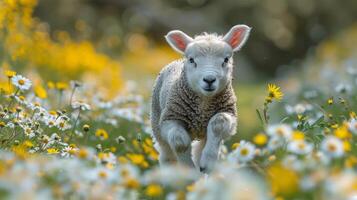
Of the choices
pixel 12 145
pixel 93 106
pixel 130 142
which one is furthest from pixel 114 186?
pixel 93 106

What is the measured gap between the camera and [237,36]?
21.3 ft

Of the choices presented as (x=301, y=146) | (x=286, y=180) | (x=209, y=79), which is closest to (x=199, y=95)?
(x=209, y=79)

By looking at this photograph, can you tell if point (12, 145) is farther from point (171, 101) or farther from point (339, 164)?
point (339, 164)

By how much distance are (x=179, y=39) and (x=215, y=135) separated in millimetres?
1091

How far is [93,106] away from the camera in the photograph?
28.5 feet

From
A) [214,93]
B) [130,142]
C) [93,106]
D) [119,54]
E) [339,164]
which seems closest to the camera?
[339,164]

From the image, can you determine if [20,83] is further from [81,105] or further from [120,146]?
[120,146]

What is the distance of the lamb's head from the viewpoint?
5.89 metres

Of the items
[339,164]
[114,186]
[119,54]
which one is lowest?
[114,186]

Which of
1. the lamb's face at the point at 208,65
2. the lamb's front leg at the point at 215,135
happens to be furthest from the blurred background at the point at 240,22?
the lamb's front leg at the point at 215,135

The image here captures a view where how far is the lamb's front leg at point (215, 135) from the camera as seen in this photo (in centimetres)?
569

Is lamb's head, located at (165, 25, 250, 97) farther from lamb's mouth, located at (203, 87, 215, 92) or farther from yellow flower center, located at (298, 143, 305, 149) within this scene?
yellow flower center, located at (298, 143, 305, 149)

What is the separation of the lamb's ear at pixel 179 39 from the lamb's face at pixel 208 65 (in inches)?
6.6

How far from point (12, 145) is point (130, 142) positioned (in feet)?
8.12
